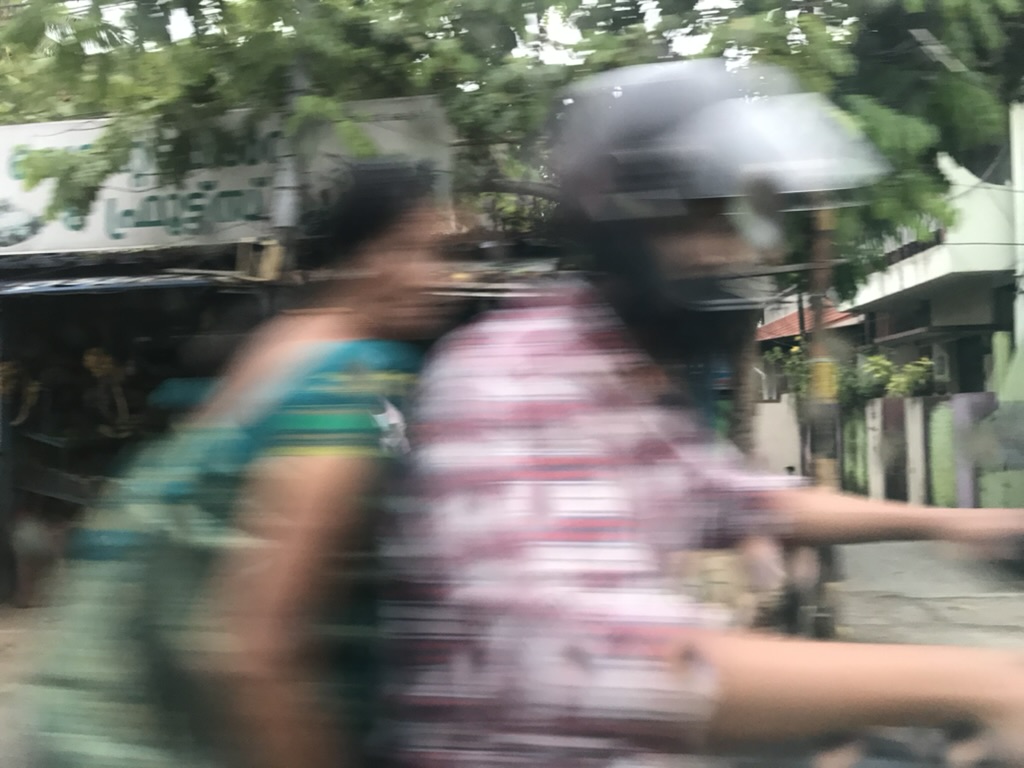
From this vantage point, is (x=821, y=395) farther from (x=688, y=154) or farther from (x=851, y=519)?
(x=688, y=154)

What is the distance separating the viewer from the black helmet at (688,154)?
38.9 inches

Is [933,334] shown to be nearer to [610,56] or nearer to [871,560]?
[871,560]

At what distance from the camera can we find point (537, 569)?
842 mm

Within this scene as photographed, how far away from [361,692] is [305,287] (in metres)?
0.57

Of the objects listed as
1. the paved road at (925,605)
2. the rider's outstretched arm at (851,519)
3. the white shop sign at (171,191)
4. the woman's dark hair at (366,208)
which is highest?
the woman's dark hair at (366,208)

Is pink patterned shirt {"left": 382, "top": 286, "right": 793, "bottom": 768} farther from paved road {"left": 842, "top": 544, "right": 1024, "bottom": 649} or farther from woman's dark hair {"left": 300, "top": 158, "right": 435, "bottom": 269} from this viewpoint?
paved road {"left": 842, "top": 544, "right": 1024, "bottom": 649}

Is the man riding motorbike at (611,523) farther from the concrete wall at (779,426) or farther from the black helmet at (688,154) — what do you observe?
the concrete wall at (779,426)

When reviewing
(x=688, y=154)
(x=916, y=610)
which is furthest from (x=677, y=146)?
(x=916, y=610)

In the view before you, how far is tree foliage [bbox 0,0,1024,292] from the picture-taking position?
446 cm

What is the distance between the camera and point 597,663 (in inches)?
32.8

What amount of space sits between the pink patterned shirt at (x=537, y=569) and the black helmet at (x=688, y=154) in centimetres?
12

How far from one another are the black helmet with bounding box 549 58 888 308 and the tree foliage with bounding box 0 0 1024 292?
3166mm

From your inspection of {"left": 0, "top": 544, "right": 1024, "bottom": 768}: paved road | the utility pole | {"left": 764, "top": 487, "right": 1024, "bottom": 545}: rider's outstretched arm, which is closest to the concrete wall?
{"left": 0, "top": 544, "right": 1024, "bottom": 768}: paved road

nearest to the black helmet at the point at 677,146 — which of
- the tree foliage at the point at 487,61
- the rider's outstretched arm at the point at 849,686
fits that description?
the rider's outstretched arm at the point at 849,686
